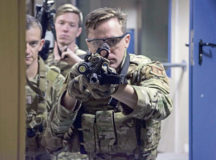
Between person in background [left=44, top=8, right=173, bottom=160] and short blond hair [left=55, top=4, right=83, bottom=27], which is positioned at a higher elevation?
short blond hair [left=55, top=4, right=83, bottom=27]

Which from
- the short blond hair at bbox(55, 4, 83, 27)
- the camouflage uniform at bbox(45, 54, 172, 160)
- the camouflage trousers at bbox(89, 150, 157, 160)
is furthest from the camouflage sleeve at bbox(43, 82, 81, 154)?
the short blond hair at bbox(55, 4, 83, 27)

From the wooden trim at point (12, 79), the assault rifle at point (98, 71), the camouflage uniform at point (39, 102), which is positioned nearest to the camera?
the wooden trim at point (12, 79)

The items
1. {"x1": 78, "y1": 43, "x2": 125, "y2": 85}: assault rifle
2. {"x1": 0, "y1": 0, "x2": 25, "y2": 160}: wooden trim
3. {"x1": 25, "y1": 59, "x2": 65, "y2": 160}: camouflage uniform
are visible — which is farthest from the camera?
{"x1": 25, "y1": 59, "x2": 65, "y2": 160}: camouflage uniform

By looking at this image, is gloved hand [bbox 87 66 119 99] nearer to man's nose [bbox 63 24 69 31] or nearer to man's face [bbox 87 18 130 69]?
man's face [bbox 87 18 130 69]

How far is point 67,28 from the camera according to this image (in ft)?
2.79

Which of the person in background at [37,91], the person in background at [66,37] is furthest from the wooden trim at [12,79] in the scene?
the person in background at [66,37]

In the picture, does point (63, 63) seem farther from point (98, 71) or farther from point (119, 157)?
point (119, 157)

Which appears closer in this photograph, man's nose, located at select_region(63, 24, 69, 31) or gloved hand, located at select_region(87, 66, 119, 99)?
gloved hand, located at select_region(87, 66, 119, 99)

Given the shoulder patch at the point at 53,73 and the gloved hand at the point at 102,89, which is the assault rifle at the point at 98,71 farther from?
the shoulder patch at the point at 53,73

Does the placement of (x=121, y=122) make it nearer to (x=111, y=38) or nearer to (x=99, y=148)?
(x=99, y=148)

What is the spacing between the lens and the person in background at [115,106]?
31.4 inches

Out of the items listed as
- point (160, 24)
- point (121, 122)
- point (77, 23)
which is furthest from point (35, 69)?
point (160, 24)

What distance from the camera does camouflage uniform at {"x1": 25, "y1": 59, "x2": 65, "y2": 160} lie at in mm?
781

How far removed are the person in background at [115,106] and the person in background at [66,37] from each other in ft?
0.11
